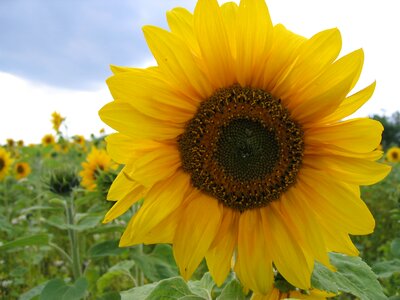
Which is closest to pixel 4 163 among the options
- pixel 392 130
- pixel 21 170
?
pixel 21 170

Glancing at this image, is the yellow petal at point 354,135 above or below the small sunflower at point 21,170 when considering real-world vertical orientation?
above

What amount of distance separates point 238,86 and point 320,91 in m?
0.29

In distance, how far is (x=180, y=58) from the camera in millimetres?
1494

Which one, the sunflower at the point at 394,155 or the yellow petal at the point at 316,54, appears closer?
the yellow petal at the point at 316,54

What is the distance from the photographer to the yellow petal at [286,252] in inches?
62.6

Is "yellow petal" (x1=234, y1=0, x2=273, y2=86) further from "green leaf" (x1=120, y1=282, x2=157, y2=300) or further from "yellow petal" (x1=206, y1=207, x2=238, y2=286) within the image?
"green leaf" (x1=120, y1=282, x2=157, y2=300)

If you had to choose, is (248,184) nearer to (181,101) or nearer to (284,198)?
(284,198)

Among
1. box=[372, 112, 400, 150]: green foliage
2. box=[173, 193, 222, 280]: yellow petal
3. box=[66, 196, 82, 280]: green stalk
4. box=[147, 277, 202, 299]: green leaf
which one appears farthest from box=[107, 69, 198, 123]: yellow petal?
box=[372, 112, 400, 150]: green foliage

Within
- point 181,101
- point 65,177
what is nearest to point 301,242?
point 181,101

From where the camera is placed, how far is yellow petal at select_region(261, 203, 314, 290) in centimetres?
159

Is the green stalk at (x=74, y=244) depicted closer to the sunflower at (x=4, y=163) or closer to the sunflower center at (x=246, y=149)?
the sunflower center at (x=246, y=149)

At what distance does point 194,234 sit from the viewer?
1659 millimetres

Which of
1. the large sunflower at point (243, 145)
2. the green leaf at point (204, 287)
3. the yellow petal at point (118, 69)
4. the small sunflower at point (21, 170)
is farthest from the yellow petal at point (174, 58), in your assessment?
the small sunflower at point (21, 170)

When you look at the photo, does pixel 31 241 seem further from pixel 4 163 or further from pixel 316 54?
pixel 4 163
